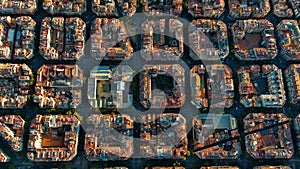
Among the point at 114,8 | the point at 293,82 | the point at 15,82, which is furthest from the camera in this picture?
the point at 114,8

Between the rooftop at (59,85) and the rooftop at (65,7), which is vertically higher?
the rooftop at (65,7)

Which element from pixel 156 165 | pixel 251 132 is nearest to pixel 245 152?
pixel 251 132

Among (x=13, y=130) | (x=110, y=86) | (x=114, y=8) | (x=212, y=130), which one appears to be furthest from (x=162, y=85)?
(x=13, y=130)

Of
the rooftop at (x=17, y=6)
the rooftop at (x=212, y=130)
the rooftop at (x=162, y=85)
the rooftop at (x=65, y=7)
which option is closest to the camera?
the rooftop at (x=212, y=130)

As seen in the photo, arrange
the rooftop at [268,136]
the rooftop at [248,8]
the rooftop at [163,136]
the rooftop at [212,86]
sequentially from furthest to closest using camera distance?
the rooftop at [248,8]
the rooftop at [212,86]
the rooftop at [268,136]
the rooftop at [163,136]

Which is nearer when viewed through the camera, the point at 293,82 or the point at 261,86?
the point at 293,82

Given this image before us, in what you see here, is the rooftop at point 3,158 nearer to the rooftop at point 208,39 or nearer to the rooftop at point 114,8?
the rooftop at point 114,8

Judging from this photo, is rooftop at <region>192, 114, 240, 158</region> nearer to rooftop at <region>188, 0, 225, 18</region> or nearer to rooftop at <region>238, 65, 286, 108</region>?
rooftop at <region>238, 65, 286, 108</region>

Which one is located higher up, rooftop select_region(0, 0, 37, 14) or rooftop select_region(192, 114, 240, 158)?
rooftop select_region(0, 0, 37, 14)

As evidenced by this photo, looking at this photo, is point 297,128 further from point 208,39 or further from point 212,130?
point 208,39

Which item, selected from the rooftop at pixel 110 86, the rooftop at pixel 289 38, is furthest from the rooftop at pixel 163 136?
the rooftop at pixel 289 38

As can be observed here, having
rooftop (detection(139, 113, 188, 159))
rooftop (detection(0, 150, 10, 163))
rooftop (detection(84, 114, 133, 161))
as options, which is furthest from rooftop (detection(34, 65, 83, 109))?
rooftop (detection(139, 113, 188, 159))
